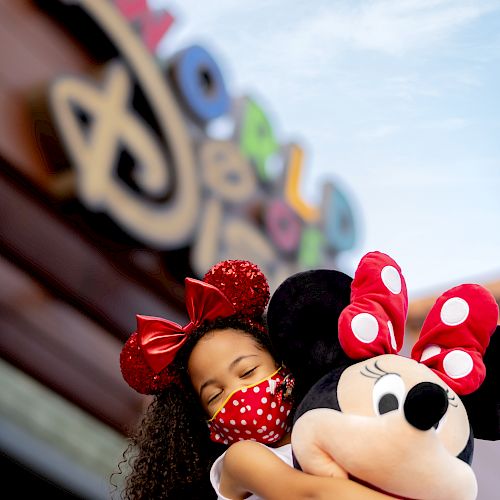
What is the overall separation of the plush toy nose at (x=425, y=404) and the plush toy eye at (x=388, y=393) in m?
0.05

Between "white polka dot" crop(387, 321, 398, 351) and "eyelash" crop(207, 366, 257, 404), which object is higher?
"white polka dot" crop(387, 321, 398, 351)

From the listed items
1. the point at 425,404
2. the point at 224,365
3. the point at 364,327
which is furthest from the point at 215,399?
the point at 425,404

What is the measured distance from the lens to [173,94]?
12.5ft

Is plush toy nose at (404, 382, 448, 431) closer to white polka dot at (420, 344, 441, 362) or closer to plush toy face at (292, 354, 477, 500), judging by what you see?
plush toy face at (292, 354, 477, 500)

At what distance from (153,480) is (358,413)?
52 centimetres

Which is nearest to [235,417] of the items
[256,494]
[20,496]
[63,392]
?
[256,494]

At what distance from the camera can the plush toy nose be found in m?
0.83

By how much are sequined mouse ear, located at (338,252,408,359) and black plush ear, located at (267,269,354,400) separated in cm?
3

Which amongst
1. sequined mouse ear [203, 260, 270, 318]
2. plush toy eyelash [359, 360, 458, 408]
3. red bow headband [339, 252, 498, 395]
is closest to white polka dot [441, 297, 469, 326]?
red bow headband [339, 252, 498, 395]

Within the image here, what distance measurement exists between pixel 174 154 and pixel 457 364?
2.80 meters

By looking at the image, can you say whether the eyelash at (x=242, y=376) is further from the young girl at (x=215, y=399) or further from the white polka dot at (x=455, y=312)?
the white polka dot at (x=455, y=312)

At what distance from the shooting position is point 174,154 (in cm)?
366

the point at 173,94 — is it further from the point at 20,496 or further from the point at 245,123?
the point at 20,496

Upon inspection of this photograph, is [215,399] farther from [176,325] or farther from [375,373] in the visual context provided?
[375,373]
